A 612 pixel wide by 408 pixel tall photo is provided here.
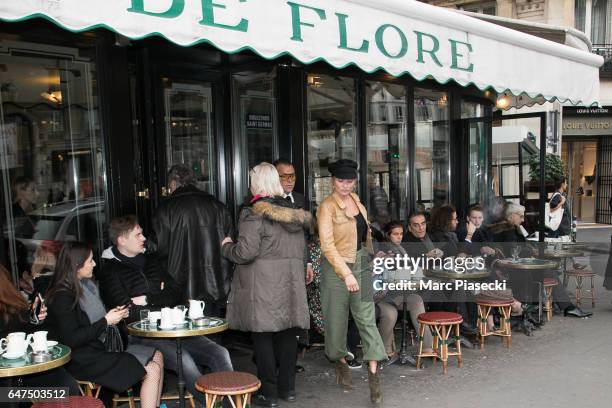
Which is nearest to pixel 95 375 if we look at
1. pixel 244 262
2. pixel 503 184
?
pixel 244 262

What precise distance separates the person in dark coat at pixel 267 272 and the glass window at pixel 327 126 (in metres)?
1.96

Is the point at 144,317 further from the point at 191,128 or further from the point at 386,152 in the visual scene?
the point at 386,152

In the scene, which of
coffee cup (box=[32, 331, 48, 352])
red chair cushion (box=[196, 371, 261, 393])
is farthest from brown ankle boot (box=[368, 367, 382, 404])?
coffee cup (box=[32, 331, 48, 352])

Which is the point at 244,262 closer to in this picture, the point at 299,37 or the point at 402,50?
the point at 299,37

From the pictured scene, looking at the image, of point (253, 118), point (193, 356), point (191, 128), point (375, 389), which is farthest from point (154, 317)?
point (253, 118)

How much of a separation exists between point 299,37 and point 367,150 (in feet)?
9.87

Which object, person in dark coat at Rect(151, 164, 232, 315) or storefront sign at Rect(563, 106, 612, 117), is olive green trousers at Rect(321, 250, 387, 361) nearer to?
person in dark coat at Rect(151, 164, 232, 315)

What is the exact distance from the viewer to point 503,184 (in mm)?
8625

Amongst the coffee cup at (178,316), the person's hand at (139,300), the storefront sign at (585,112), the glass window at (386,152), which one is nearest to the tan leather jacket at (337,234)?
the coffee cup at (178,316)

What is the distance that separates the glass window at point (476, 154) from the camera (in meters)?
8.28

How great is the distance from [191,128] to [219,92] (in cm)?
47

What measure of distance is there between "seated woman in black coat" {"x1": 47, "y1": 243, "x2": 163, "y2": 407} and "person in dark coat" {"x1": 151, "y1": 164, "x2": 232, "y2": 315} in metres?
1.02

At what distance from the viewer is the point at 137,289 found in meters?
4.21

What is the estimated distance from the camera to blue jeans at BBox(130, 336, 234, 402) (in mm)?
Result: 4191
